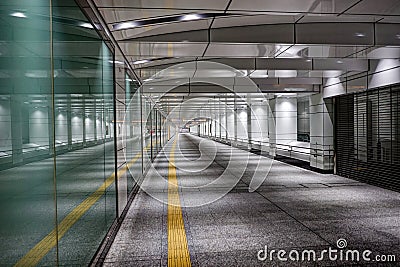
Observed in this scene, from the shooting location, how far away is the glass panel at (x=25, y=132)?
6.92 ft

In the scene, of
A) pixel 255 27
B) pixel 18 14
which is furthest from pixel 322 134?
pixel 18 14

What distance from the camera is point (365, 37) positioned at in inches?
329

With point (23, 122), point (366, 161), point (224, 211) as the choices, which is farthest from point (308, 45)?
point (23, 122)

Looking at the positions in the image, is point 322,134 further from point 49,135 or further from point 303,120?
point 303,120

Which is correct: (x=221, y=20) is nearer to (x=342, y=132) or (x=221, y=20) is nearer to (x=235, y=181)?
(x=235, y=181)

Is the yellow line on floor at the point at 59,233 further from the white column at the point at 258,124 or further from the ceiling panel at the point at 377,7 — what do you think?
the white column at the point at 258,124

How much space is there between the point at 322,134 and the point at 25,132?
593 inches

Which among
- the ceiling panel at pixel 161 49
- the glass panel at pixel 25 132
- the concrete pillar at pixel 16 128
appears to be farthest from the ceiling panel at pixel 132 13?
the concrete pillar at pixel 16 128

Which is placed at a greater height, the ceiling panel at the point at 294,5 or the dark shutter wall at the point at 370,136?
the ceiling panel at the point at 294,5

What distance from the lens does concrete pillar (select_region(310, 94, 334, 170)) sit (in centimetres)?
1566

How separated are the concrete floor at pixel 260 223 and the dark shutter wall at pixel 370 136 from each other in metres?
0.72

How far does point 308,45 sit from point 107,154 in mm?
4975

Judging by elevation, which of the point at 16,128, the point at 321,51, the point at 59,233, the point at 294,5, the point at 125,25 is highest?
the point at 294,5

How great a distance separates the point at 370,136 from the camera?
42.9 feet
